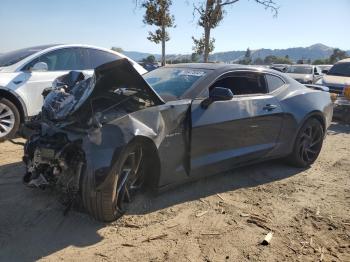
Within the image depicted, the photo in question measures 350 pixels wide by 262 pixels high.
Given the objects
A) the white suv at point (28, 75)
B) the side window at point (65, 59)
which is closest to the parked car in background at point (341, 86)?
the white suv at point (28, 75)

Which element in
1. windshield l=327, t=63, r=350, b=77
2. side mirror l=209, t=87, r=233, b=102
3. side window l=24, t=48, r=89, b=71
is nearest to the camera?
side mirror l=209, t=87, r=233, b=102

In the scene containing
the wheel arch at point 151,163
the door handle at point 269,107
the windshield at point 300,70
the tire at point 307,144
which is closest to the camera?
the wheel arch at point 151,163

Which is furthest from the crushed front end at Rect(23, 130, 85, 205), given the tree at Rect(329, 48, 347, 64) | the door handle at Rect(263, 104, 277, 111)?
the tree at Rect(329, 48, 347, 64)

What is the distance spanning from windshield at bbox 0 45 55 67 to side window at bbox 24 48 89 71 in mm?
204

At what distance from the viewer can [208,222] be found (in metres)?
3.96

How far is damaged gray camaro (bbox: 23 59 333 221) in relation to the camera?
3.53m

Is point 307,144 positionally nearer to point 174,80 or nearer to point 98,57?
point 174,80

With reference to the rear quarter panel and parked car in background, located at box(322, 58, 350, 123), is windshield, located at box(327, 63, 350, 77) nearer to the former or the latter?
parked car in background, located at box(322, 58, 350, 123)

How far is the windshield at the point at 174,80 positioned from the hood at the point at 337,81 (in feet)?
23.0

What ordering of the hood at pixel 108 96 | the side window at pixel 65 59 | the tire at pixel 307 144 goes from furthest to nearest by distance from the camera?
1. the side window at pixel 65 59
2. the tire at pixel 307 144
3. the hood at pixel 108 96

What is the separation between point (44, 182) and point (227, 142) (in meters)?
2.14

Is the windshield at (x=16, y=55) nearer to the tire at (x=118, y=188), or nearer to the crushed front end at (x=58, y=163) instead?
the crushed front end at (x=58, y=163)

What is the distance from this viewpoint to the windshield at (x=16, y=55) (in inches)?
272

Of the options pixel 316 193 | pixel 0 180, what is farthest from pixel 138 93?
pixel 316 193
